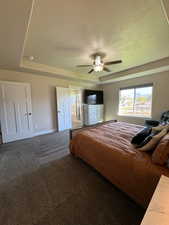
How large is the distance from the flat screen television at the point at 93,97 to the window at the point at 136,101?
1.12 meters

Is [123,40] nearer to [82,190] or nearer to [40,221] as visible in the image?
[82,190]

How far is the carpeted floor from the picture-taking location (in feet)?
4.06

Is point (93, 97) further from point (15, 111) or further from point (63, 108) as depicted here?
point (15, 111)

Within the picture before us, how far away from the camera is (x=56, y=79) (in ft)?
14.8

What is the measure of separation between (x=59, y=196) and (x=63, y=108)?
11.5ft

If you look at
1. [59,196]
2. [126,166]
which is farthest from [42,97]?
[126,166]

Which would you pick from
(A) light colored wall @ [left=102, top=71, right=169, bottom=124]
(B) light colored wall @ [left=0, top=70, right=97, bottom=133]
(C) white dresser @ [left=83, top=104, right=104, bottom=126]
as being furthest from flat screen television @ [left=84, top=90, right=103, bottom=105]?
(B) light colored wall @ [left=0, top=70, right=97, bottom=133]

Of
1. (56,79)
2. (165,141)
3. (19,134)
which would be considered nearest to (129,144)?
(165,141)

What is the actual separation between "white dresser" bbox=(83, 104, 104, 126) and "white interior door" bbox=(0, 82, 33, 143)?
2.69 m

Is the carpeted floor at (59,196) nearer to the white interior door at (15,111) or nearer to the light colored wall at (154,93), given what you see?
the white interior door at (15,111)

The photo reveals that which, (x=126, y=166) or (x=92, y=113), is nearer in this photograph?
(x=126, y=166)

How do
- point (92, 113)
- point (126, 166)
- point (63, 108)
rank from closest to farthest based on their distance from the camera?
point (126, 166), point (63, 108), point (92, 113)

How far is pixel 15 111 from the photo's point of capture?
3508mm

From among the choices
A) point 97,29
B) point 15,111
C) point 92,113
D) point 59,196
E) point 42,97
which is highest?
point 97,29
